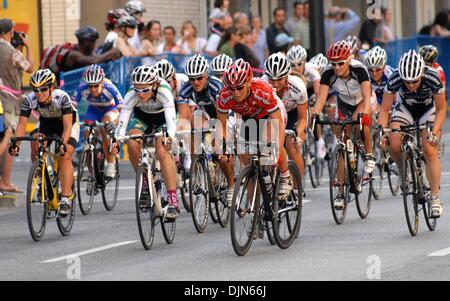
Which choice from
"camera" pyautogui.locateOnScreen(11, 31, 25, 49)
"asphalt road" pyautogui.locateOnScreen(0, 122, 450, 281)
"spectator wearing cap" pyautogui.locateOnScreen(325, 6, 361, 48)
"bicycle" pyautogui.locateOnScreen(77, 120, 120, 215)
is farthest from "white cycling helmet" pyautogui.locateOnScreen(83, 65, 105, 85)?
"spectator wearing cap" pyautogui.locateOnScreen(325, 6, 361, 48)

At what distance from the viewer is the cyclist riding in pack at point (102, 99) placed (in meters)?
17.7

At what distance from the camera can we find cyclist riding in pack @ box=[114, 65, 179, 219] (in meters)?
14.2

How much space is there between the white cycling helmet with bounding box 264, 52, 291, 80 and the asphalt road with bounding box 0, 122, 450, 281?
1529 millimetres

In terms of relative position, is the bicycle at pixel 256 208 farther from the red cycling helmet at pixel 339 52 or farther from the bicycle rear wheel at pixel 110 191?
the bicycle rear wheel at pixel 110 191

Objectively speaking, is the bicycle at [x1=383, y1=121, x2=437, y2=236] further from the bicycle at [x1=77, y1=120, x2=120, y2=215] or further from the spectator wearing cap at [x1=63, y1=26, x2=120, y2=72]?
the spectator wearing cap at [x1=63, y1=26, x2=120, y2=72]

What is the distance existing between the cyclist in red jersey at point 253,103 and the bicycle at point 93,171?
13.9ft

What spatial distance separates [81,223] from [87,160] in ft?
4.25

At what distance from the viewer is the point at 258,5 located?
3347cm

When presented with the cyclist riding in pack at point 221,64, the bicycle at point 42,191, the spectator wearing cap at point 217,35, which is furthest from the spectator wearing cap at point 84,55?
the bicycle at point 42,191

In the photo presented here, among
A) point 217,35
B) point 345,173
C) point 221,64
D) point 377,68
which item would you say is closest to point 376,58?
point 377,68
